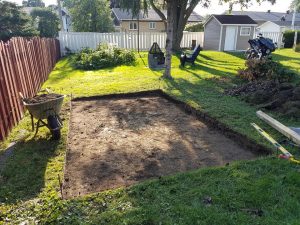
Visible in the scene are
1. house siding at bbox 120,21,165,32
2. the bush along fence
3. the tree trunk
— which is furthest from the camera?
house siding at bbox 120,21,165,32

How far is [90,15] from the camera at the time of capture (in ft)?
90.2

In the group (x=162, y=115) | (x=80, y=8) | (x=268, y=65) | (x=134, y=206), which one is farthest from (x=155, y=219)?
(x=80, y=8)

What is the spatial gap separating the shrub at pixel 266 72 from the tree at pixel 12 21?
1990 centimetres

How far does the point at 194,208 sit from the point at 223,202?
1.21 feet

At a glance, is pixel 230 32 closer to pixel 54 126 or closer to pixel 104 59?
pixel 104 59

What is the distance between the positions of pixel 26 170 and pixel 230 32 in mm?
21459

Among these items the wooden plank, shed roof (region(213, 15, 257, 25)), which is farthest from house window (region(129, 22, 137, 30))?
the wooden plank

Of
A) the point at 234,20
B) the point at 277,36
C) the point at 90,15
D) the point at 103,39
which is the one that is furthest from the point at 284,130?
the point at 90,15

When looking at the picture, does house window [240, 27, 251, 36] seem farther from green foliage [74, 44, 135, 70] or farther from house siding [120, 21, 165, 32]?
house siding [120, 21, 165, 32]

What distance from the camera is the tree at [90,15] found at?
27328 millimetres

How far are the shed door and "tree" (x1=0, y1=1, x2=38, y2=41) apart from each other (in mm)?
16883

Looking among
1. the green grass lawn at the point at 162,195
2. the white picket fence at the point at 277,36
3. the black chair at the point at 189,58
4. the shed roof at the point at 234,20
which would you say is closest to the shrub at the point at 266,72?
the black chair at the point at 189,58

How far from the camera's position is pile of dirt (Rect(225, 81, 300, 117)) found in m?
5.97

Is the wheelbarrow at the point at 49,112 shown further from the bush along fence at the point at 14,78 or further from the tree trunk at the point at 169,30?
the tree trunk at the point at 169,30
